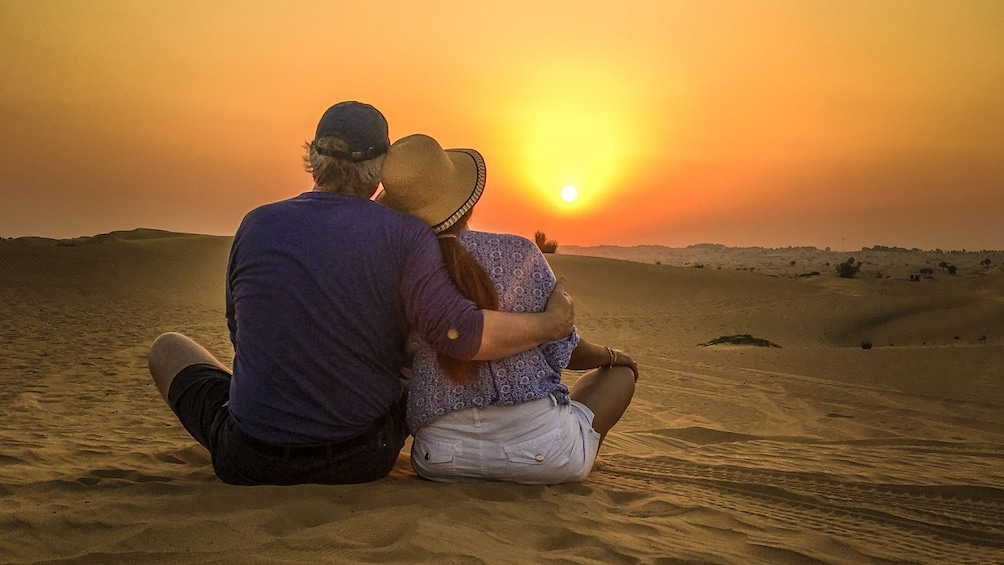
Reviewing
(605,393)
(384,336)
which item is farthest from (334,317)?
(605,393)

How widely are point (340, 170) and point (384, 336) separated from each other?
75 cm

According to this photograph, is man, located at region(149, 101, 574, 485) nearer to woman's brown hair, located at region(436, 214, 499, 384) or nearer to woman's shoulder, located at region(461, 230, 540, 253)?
woman's brown hair, located at region(436, 214, 499, 384)

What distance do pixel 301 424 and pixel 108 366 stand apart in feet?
24.9

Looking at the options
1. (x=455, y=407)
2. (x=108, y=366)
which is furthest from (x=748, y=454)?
(x=108, y=366)

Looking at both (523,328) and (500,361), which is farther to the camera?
(500,361)

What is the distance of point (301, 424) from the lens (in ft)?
10.5

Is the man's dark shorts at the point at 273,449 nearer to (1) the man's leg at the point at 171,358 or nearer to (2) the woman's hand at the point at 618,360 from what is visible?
(1) the man's leg at the point at 171,358

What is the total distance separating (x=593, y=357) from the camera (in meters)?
4.08

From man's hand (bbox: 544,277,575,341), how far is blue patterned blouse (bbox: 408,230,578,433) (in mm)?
37

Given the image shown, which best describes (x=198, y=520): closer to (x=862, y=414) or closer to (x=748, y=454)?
(x=748, y=454)

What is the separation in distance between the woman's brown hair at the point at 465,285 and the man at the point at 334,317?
88 millimetres

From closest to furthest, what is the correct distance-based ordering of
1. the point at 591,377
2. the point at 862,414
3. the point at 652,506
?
1. the point at 652,506
2. the point at 591,377
3. the point at 862,414

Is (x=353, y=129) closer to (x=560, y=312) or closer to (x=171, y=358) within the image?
(x=560, y=312)

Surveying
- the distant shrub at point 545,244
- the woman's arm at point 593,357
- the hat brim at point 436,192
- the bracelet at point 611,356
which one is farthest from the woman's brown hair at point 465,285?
the distant shrub at point 545,244
